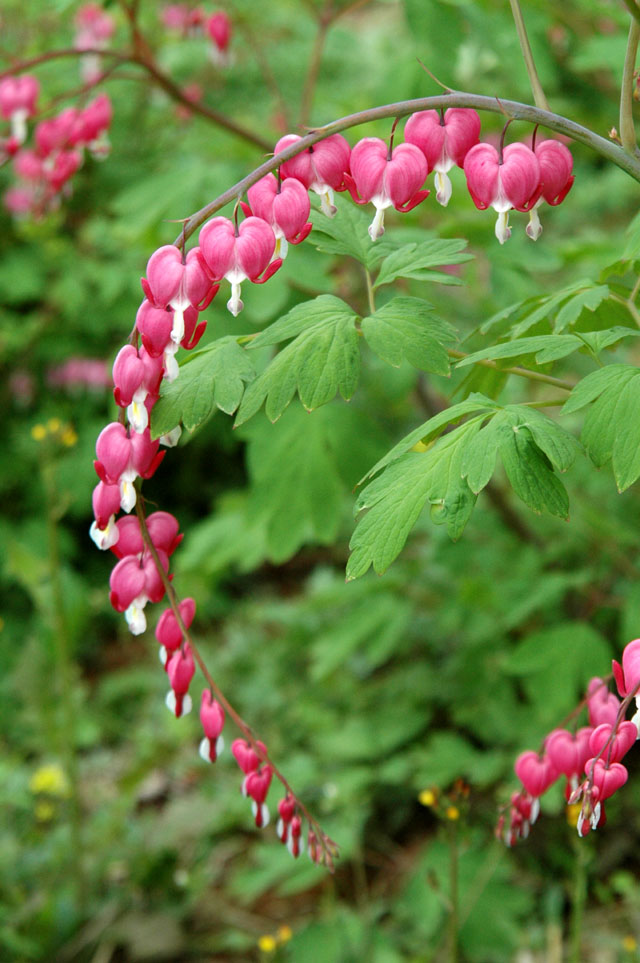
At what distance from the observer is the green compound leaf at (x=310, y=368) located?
1064 millimetres

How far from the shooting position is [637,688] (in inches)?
34.7

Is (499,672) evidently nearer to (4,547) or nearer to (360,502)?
(360,502)

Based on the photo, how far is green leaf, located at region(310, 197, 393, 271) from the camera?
1.24 metres

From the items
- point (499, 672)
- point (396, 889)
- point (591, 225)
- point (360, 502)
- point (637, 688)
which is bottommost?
point (591, 225)

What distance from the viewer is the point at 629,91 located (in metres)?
1.03

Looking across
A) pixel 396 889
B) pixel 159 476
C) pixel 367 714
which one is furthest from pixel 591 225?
pixel 396 889

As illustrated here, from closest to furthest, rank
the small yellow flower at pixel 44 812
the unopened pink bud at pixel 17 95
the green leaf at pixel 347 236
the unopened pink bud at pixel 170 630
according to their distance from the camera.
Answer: the unopened pink bud at pixel 170 630
the green leaf at pixel 347 236
the unopened pink bud at pixel 17 95
the small yellow flower at pixel 44 812

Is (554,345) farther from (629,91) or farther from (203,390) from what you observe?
(203,390)

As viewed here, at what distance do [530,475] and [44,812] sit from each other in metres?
2.32

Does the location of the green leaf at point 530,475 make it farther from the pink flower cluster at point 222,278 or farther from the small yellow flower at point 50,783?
the small yellow flower at point 50,783

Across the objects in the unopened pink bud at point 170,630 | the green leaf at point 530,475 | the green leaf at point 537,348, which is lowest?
the unopened pink bud at point 170,630

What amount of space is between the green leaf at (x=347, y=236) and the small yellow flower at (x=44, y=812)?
7.19ft

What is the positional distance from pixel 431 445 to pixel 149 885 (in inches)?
70.9

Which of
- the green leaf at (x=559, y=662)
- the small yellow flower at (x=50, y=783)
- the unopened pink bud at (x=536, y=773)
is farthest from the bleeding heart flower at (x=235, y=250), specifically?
the small yellow flower at (x=50, y=783)
